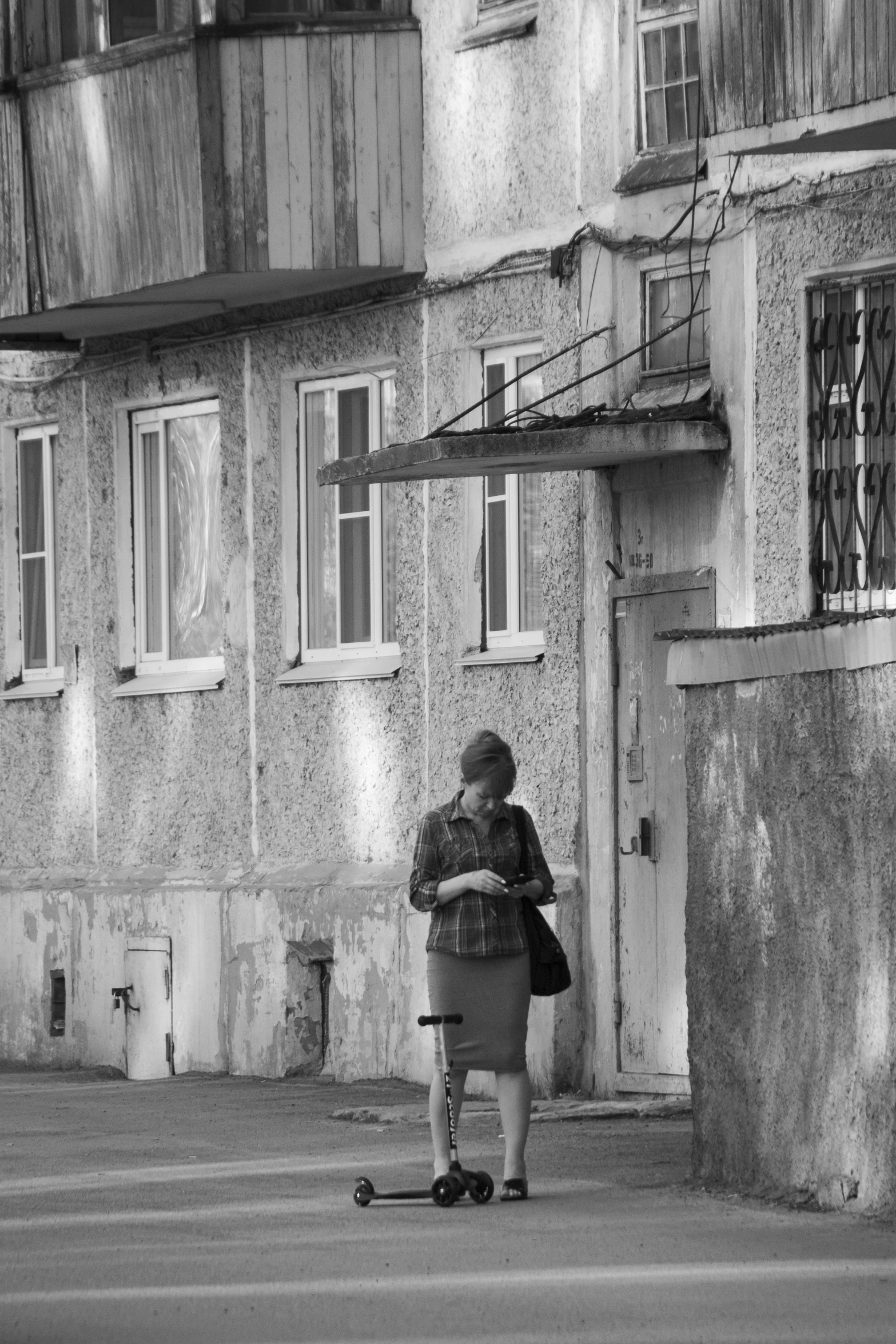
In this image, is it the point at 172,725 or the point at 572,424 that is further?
the point at 172,725

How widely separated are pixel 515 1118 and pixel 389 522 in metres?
5.82

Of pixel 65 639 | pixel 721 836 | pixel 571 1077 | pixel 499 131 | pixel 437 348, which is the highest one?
pixel 499 131

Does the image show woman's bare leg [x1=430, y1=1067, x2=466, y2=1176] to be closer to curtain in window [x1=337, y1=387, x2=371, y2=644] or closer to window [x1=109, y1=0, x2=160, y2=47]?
curtain in window [x1=337, y1=387, x2=371, y2=644]

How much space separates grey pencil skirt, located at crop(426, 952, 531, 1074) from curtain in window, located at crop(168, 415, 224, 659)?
6526 millimetres

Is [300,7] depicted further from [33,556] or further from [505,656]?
[33,556]

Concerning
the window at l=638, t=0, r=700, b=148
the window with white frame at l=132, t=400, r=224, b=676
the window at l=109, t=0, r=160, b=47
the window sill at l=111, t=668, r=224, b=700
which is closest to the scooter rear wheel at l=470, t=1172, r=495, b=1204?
the window at l=638, t=0, r=700, b=148

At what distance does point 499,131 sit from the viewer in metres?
14.7

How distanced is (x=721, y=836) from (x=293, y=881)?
18.8ft

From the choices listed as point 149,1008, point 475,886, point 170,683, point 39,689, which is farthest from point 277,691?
point 475,886

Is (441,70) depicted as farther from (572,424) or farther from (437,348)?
(572,424)

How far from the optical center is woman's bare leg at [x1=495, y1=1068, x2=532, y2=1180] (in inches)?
407

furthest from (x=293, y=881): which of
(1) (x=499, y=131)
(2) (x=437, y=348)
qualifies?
(1) (x=499, y=131)

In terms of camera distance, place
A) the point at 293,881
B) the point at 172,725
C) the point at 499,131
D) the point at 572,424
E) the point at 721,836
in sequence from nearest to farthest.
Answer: the point at 721,836 < the point at 572,424 < the point at 499,131 < the point at 293,881 < the point at 172,725

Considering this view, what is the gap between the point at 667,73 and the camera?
45.4 feet
